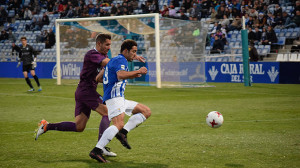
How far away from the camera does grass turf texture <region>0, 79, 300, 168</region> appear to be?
674 cm

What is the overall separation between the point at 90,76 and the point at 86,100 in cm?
41

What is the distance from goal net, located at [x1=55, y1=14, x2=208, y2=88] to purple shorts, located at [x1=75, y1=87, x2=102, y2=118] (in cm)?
1406

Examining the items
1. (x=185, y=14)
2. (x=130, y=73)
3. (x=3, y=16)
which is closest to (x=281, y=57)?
(x=185, y=14)

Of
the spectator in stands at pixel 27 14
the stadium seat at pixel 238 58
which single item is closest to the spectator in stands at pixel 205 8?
the stadium seat at pixel 238 58

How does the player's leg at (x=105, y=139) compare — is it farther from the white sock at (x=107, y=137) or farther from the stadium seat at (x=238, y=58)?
the stadium seat at (x=238, y=58)

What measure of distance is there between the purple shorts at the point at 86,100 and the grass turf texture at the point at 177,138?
2.24 feet

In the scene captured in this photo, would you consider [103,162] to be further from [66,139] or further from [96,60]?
[66,139]

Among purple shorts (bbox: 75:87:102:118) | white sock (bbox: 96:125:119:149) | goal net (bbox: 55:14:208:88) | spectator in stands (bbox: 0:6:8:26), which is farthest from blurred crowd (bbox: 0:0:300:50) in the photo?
white sock (bbox: 96:125:119:149)

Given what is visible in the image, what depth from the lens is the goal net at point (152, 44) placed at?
21516 mm

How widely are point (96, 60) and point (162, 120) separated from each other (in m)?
4.19

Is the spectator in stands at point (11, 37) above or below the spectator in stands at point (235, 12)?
below

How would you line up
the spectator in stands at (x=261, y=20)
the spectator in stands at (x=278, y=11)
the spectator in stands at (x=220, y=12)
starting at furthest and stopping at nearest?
the spectator in stands at (x=220, y=12), the spectator in stands at (x=261, y=20), the spectator in stands at (x=278, y=11)

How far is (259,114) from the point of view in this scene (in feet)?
39.4

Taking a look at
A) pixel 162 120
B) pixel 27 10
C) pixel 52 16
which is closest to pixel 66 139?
pixel 162 120
